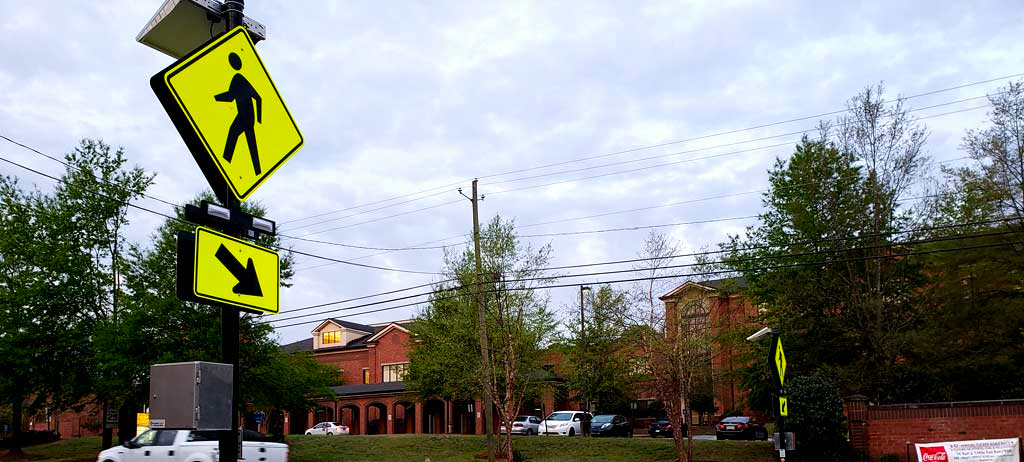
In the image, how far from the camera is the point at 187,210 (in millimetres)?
4406

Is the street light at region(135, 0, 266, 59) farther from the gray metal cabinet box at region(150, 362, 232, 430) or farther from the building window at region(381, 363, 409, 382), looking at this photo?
the building window at region(381, 363, 409, 382)

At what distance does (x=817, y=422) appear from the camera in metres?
29.6

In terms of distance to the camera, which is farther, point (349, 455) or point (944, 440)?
point (349, 455)

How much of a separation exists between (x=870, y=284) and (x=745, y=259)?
5.80 m

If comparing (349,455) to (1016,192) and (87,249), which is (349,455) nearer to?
(87,249)

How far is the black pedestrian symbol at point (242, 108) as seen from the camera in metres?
4.77

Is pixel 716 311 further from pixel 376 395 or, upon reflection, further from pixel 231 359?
pixel 231 359

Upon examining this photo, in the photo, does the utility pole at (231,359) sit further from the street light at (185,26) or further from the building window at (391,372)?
the building window at (391,372)

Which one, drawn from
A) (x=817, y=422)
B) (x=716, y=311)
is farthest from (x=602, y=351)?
(x=817, y=422)

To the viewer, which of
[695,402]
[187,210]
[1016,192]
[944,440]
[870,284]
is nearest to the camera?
[187,210]

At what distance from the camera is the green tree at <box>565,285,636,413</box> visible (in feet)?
111

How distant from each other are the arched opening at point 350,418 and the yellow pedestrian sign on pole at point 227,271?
223 ft

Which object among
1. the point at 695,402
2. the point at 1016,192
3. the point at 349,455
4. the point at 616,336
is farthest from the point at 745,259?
the point at 695,402

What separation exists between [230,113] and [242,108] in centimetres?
11
